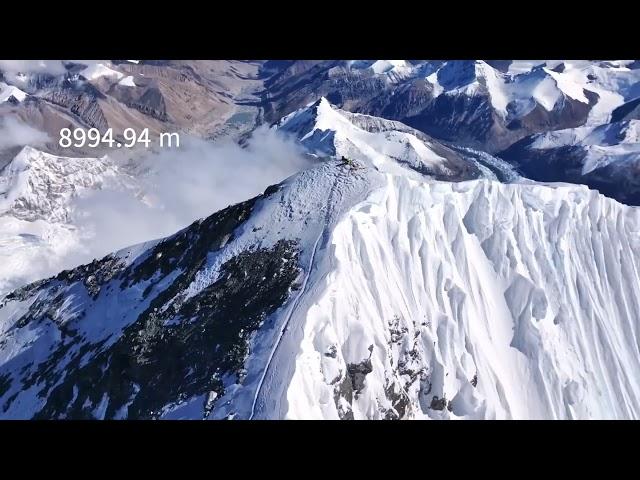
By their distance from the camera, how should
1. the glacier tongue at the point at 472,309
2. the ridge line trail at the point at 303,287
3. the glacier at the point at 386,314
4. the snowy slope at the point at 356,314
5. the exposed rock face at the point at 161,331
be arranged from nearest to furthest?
the ridge line trail at the point at 303,287 → the glacier at the point at 386,314 → the snowy slope at the point at 356,314 → the glacier tongue at the point at 472,309 → the exposed rock face at the point at 161,331

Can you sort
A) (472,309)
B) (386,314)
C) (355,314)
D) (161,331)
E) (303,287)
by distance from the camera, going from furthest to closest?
(472,309), (161,331), (386,314), (303,287), (355,314)

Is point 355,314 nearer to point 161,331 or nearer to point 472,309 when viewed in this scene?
point 472,309

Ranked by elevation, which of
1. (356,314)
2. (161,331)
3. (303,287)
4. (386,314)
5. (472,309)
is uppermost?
(303,287)

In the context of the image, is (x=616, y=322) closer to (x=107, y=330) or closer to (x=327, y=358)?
(x=327, y=358)

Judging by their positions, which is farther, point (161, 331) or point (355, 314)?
point (161, 331)

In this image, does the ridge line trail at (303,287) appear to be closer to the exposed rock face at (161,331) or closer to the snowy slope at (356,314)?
the snowy slope at (356,314)

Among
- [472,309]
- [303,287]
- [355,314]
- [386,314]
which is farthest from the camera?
[472,309]

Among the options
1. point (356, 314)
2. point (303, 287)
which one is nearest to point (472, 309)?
point (356, 314)

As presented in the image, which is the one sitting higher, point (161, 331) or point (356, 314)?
point (356, 314)

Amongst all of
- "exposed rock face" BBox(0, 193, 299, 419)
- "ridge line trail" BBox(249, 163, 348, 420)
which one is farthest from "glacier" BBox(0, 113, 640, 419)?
"exposed rock face" BBox(0, 193, 299, 419)

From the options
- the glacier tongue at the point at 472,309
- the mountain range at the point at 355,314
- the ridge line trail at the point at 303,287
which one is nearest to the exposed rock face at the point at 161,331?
the mountain range at the point at 355,314
